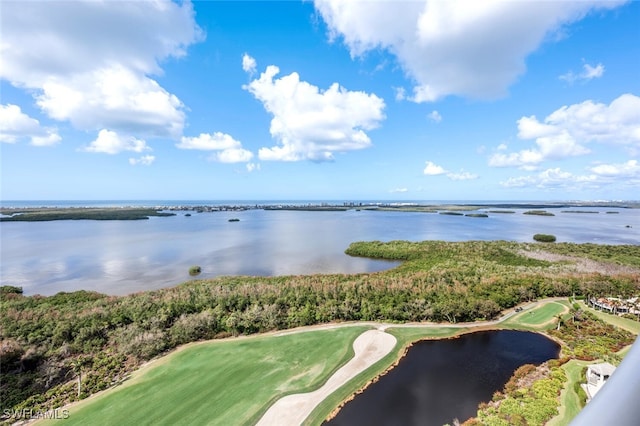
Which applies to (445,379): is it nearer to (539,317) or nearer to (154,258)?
(539,317)

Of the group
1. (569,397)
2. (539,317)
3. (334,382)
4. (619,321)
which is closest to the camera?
(569,397)

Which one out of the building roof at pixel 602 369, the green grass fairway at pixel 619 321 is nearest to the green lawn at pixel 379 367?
the building roof at pixel 602 369

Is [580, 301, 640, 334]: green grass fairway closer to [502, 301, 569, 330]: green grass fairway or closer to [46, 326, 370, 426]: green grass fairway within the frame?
[502, 301, 569, 330]: green grass fairway

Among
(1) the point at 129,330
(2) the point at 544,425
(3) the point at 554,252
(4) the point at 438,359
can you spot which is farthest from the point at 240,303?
(3) the point at 554,252

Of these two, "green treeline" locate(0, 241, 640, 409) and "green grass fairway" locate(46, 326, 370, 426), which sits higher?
→ "green treeline" locate(0, 241, 640, 409)

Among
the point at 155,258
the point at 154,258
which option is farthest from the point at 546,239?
the point at 154,258

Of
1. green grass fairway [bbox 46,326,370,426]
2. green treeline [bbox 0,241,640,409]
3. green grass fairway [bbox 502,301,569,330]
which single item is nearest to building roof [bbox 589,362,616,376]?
green grass fairway [bbox 502,301,569,330]

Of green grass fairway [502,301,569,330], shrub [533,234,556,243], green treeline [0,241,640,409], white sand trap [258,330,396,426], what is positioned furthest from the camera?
shrub [533,234,556,243]
